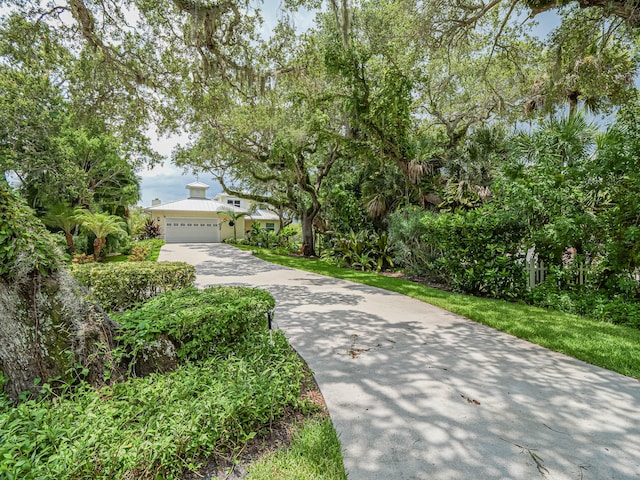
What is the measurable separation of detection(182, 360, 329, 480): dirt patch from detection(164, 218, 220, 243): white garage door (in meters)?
26.5

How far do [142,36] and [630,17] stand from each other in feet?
30.5

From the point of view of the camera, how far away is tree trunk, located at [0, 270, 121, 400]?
2.20 metres

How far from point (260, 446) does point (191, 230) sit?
2714 cm

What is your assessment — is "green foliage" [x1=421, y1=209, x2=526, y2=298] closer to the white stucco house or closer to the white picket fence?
the white picket fence

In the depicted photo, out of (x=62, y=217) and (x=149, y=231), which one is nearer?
(x=62, y=217)

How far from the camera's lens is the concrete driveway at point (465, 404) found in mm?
1978

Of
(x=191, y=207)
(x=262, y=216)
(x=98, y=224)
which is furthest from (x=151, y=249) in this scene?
(x=262, y=216)

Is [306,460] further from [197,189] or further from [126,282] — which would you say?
[197,189]

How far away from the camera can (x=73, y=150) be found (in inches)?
522

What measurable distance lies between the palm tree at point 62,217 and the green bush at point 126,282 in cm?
938

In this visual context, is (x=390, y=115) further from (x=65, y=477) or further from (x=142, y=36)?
(x=65, y=477)

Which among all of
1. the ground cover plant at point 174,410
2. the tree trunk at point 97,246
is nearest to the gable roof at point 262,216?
the tree trunk at point 97,246

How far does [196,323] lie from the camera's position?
2.79m

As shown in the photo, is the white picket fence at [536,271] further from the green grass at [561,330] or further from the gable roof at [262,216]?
the gable roof at [262,216]
